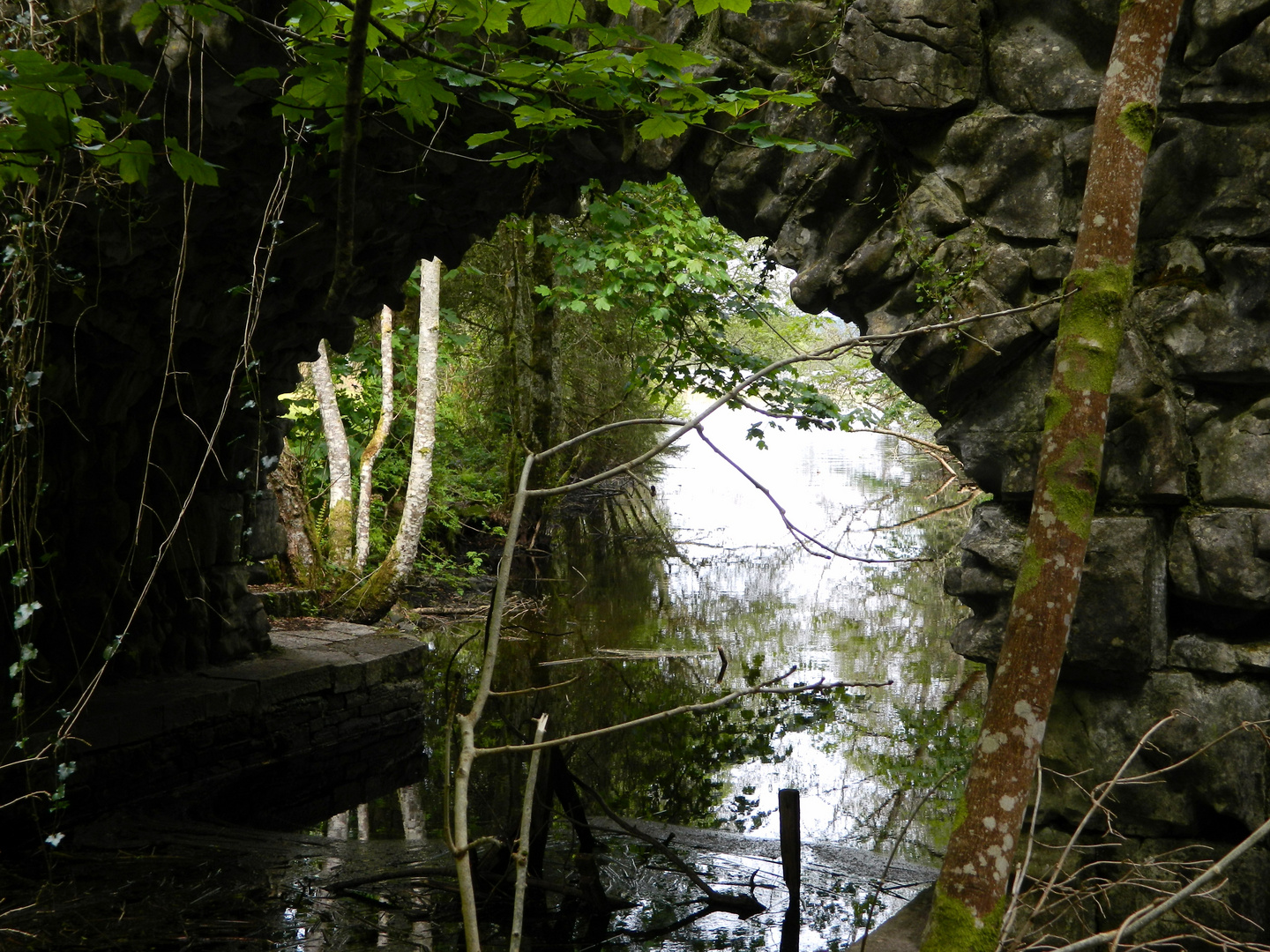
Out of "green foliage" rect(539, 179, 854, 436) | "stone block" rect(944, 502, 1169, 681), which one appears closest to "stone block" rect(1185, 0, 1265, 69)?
"stone block" rect(944, 502, 1169, 681)

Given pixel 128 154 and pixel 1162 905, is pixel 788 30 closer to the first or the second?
pixel 128 154

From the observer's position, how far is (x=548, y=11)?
243 cm

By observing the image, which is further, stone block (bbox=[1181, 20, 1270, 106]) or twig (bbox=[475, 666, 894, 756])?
stone block (bbox=[1181, 20, 1270, 106])

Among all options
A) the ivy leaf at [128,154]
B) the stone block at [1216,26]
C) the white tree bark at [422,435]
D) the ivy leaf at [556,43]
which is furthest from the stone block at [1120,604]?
the white tree bark at [422,435]

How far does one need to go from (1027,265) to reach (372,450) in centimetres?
810

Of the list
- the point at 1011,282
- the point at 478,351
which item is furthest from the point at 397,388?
the point at 1011,282

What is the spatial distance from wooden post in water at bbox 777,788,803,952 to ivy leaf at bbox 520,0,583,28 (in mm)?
2891

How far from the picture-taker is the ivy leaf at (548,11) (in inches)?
93.7

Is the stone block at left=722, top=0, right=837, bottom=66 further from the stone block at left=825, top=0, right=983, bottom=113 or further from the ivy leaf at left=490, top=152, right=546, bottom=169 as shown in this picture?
the ivy leaf at left=490, top=152, right=546, bottom=169

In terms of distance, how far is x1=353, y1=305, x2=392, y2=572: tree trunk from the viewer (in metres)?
10.1

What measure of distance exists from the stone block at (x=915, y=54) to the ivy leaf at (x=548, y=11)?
1897mm

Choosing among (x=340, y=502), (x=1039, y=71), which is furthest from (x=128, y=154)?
(x=340, y=502)

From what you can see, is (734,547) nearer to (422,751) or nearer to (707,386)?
(707,386)

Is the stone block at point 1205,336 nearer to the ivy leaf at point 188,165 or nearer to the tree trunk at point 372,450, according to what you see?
the ivy leaf at point 188,165
